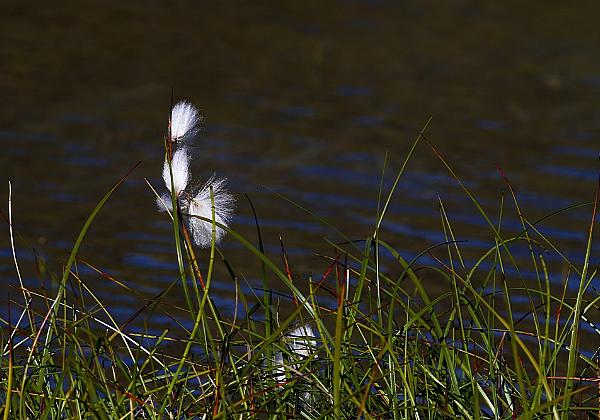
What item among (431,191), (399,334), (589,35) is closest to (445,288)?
(431,191)

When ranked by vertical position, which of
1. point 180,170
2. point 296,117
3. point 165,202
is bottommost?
point 296,117

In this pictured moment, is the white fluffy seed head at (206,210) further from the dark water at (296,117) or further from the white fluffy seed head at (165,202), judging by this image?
the dark water at (296,117)

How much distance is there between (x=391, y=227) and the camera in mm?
5660

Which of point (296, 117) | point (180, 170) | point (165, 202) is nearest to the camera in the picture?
point (180, 170)

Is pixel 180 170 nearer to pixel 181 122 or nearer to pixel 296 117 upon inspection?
pixel 181 122

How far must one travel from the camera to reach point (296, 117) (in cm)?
772

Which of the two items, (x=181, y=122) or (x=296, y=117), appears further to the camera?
(x=296, y=117)

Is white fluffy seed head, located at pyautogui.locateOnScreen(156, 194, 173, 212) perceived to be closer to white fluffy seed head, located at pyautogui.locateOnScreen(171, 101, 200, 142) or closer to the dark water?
white fluffy seed head, located at pyautogui.locateOnScreen(171, 101, 200, 142)

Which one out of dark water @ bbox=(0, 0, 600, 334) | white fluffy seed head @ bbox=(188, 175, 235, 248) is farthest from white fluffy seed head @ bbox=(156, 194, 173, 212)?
dark water @ bbox=(0, 0, 600, 334)

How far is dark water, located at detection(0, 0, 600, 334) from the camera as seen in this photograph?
18.1 ft

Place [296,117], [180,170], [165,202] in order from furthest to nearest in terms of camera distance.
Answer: [296,117] < [165,202] < [180,170]

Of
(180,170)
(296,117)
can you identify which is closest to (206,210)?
(180,170)

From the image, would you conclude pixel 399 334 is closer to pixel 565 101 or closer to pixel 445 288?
pixel 445 288

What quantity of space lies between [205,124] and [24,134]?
1100mm
